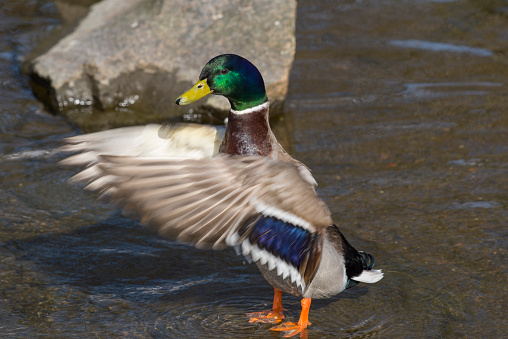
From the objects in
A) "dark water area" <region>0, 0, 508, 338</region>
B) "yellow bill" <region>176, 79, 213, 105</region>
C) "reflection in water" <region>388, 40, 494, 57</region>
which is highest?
"yellow bill" <region>176, 79, 213, 105</region>

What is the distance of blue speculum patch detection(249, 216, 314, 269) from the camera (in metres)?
3.12

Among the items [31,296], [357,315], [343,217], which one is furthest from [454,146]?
[31,296]

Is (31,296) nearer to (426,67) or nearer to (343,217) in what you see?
(343,217)

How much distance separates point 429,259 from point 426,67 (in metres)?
3.45

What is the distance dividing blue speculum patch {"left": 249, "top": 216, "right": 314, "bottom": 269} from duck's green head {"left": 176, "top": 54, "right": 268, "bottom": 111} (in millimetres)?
850

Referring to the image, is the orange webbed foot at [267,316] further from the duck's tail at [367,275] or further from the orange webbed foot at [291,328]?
the duck's tail at [367,275]

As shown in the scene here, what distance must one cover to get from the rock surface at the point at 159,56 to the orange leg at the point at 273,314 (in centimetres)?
268

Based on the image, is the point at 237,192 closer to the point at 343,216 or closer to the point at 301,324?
the point at 301,324

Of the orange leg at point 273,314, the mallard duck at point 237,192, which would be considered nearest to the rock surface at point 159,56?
the mallard duck at point 237,192

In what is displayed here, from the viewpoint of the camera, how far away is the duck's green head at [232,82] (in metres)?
3.73

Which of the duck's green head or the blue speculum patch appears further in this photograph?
the duck's green head

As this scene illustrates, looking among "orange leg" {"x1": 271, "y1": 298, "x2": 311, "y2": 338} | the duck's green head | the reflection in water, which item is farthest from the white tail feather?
the reflection in water

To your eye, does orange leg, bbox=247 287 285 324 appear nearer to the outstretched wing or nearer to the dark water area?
the dark water area

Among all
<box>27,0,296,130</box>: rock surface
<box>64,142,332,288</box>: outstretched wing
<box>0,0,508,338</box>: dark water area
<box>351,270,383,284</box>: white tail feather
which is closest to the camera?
<box>64,142,332,288</box>: outstretched wing
